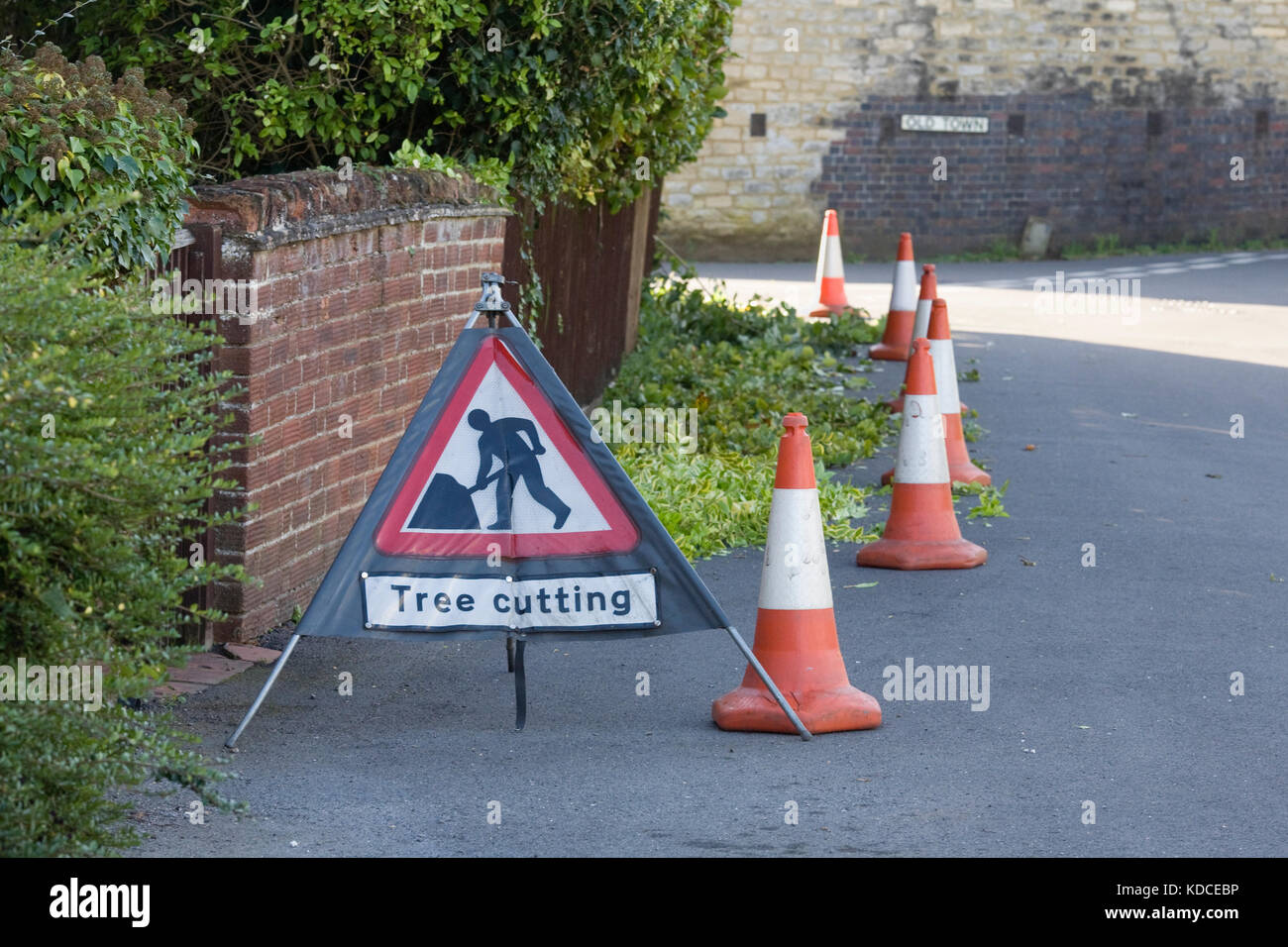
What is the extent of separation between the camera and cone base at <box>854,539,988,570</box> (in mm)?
6781

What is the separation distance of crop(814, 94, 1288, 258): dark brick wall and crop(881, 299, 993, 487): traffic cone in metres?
14.9

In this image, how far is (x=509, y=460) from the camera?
4.64 m

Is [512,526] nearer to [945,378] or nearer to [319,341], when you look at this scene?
[319,341]

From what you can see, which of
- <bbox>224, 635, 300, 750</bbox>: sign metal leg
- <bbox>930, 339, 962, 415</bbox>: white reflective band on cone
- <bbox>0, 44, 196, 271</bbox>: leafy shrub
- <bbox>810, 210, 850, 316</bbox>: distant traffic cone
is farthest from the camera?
<bbox>810, 210, 850, 316</bbox>: distant traffic cone

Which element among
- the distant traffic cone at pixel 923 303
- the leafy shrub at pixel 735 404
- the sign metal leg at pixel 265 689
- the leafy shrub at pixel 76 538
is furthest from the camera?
the distant traffic cone at pixel 923 303

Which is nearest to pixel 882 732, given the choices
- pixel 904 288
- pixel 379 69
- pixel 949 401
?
pixel 949 401

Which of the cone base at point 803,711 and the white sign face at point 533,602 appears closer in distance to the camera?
the white sign face at point 533,602

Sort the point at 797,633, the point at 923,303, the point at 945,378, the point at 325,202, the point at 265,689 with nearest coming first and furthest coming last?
the point at 265,689 → the point at 797,633 → the point at 325,202 → the point at 945,378 → the point at 923,303

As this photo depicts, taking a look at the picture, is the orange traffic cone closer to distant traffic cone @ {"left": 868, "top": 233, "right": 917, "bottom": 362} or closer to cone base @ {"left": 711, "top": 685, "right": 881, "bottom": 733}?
cone base @ {"left": 711, "top": 685, "right": 881, "bottom": 733}

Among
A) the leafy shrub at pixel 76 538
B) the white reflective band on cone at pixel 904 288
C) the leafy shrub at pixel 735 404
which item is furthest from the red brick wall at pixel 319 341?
the white reflective band on cone at pixel 904 288

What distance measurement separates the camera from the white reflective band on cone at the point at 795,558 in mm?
4938

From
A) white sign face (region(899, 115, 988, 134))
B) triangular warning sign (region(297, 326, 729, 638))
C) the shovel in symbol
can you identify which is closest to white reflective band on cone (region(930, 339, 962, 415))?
triangular warning sign (region(297, 326, 729, 638))

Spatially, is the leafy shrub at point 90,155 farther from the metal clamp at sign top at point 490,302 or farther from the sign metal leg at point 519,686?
the sign metal leg at point 519,686

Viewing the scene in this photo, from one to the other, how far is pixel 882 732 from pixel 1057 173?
2000 centimetres
